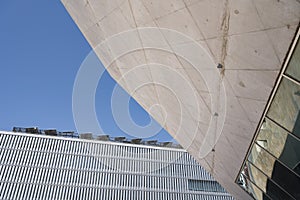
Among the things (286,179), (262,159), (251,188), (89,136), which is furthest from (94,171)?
(286,179)

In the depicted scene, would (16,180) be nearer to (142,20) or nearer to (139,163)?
(139,163)

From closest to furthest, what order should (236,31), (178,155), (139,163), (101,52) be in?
(236,31)
(101,52)
(139,163)
(178,155)

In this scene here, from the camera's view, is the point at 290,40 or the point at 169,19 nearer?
the point at 290,40

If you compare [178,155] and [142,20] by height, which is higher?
[178,155]

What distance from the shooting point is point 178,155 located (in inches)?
1951

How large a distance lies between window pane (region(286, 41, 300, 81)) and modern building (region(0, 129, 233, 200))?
39.5 m

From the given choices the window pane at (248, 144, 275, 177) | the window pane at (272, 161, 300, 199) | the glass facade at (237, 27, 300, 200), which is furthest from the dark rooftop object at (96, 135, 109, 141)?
the window pane at (272, 161, 300, 199)

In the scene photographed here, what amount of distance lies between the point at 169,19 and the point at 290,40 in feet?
9.02

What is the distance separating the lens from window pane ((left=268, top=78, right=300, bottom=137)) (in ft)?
18.5

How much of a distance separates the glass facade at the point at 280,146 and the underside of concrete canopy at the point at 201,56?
209 mm

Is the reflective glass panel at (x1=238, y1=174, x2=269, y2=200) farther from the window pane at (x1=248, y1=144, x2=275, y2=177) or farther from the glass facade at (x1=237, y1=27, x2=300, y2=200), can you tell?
the window pane at (x1=248, y1=144, x2=275, y2=177)

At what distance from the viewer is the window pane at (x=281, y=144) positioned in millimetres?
6715

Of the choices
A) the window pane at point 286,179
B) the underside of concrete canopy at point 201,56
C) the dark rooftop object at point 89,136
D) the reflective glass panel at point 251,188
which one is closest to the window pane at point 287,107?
the underside of concrete canopy at point 201,56

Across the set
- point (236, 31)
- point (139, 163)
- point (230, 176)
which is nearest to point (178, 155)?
point (139, 163)
